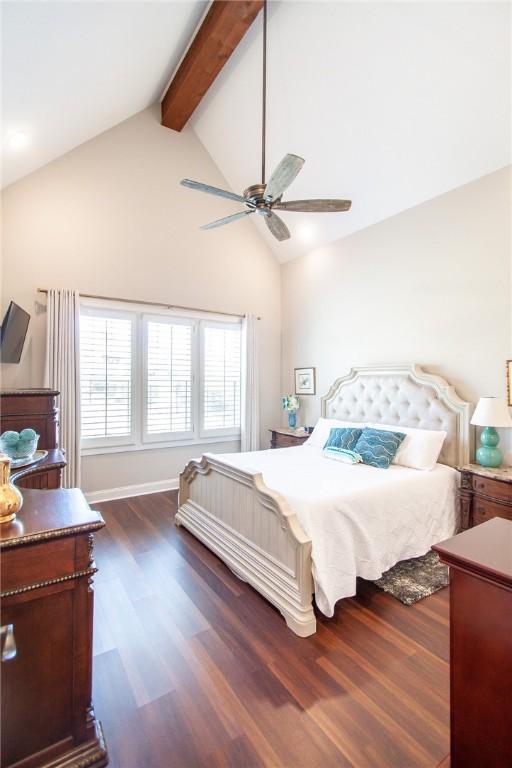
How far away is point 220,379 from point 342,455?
7.78ft

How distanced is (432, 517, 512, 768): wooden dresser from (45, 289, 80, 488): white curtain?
3.84 meters

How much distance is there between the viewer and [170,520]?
3764 millimetres

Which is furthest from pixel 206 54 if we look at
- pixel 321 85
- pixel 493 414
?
pixel 493 414

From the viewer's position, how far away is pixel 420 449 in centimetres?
326

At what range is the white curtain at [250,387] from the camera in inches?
210

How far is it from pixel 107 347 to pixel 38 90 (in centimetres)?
242

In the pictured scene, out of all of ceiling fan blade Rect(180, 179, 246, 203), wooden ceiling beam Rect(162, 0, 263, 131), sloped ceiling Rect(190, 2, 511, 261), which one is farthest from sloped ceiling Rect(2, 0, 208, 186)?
ceiling fan blade Rect(180, 179, 246, 203)

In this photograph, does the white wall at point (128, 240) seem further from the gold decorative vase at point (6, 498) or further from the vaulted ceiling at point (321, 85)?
the gold decorative vase at point (6, 498)

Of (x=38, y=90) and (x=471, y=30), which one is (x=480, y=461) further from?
(x=38, y=90)

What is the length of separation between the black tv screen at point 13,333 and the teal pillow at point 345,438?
10.3ft

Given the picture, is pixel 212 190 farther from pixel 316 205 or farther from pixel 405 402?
pixel 405 402

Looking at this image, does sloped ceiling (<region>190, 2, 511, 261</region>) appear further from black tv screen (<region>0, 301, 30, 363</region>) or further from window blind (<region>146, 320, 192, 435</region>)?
black tv screen (<region>0, 301, 30, 363</region>)

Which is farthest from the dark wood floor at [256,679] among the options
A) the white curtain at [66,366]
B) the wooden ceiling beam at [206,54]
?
the wooden ceiling beam at [206,54]

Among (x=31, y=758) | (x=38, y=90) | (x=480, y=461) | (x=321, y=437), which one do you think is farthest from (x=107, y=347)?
(x=480, y=461)
